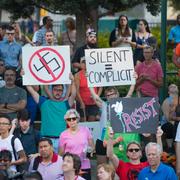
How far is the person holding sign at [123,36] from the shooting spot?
16.9 metres

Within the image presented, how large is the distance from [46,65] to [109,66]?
974 mm

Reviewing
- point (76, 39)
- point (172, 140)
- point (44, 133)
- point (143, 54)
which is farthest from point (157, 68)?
point (76, 39)

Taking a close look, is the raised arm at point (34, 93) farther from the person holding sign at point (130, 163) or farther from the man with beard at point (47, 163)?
the person holding sign at point (130, 163)

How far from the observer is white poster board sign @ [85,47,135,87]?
14.3 m

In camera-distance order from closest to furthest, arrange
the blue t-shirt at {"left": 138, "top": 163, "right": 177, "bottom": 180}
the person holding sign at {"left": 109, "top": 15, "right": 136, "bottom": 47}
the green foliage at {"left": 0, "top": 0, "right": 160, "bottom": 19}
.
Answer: the blue t-shirt at {"left": 138, "top": 163, "right": 177, "bottom": 180}, the person holding sign at {"left": 109, "top": 15, "right": 136, "bottom": 47}, the green foliage at {"left": 0, "top": 0, "right": 160, "bottom": 19}

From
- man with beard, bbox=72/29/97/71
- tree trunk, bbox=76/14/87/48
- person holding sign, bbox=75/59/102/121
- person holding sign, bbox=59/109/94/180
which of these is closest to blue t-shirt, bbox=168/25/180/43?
tree trunk, bbox=76/14/87/48

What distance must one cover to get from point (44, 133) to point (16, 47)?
2419 mm

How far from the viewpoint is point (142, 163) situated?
12.3m

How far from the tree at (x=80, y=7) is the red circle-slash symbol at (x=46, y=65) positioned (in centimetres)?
358

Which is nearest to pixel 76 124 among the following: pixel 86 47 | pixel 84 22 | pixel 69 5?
pixel 86 47

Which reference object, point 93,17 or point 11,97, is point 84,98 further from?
point 93,17

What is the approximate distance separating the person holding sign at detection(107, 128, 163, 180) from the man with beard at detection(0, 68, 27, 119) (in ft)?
8.54

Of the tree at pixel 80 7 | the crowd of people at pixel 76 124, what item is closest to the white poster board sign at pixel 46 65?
the crowd of people at pixel 76 124

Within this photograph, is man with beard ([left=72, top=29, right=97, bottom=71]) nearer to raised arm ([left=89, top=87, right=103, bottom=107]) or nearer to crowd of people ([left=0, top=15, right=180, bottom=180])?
crowd of people ([left=0, top=15, right=180, bottom=180])
